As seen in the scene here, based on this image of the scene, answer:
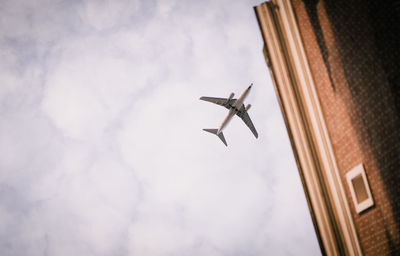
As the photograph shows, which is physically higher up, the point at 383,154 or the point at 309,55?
the point at 309,55

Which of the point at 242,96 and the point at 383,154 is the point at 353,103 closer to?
the point at 383,154

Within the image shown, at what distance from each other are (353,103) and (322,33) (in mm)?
2646

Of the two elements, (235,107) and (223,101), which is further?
(223,101)

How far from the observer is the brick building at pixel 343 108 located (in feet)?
24.7

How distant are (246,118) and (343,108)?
30884 mm

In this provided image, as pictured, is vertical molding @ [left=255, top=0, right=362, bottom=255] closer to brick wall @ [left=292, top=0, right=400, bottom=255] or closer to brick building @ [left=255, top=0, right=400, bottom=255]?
brick building @ [left=255, top=0, right=400, bottom=255]

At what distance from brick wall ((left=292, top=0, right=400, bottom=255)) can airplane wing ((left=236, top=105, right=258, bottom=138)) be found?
2832 centimetres

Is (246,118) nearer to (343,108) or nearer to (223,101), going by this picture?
(223,101)

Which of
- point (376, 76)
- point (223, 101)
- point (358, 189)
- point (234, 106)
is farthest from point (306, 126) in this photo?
point (223, 101)

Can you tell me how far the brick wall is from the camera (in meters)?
7.38

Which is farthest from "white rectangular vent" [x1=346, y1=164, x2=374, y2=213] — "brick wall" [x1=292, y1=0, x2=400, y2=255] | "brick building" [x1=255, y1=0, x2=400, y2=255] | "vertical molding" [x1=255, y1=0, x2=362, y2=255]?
"vertical molding" [x1=255, y1=0, x2=362, y2=255]

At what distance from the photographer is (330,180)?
10773mm

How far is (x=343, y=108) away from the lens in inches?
364

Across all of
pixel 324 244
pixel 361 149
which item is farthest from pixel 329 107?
pixel 324 244
